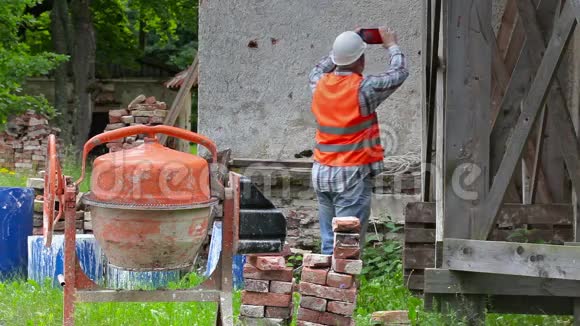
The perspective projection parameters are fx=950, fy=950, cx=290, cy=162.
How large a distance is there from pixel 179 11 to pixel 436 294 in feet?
70.9

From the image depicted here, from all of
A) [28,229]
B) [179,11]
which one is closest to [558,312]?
[28,229]

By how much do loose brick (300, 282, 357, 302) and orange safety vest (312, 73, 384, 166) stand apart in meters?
1.36

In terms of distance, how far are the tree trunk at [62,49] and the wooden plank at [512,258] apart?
18.4 meters

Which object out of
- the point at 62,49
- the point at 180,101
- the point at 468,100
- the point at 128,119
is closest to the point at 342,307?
the point at 468,100

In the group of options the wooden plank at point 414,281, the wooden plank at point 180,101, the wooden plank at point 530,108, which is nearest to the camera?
the wooden plank at point 530,108

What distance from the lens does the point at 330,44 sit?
838 cm

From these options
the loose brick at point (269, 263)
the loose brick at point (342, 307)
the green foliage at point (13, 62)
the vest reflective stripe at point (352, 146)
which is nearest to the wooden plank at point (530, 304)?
the loose brick at point (342, 307)

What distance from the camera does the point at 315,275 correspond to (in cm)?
530

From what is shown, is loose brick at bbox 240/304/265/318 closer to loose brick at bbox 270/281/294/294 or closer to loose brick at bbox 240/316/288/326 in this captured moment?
loose brick at bbox 240/316/288/326

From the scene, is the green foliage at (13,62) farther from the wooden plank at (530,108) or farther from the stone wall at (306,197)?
the wooden plank at (530,108)

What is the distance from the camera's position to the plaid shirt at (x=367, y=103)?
635cm

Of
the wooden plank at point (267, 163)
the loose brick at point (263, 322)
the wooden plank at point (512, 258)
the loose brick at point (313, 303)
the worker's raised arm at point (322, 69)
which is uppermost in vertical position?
the worker's raised arm at point (322, 69)

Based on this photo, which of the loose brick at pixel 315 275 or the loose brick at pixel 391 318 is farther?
the loose brick at pixel 391 318

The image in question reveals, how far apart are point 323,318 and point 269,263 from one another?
1.43 feet
